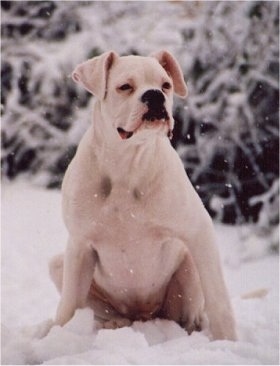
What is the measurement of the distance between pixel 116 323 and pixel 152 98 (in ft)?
2.71

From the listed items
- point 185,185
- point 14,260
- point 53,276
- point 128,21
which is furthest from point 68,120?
point 185,185

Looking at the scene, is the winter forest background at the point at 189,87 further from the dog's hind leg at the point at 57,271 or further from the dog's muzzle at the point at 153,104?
the dog's muzzle at the point at 153,104

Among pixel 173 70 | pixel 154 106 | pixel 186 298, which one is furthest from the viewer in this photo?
pixel 186 298

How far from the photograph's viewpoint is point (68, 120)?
4262 millimetres

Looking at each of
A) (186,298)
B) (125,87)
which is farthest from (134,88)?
(186,298)

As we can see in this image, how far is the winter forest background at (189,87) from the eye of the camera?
158 inches

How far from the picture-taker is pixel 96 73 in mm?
2102

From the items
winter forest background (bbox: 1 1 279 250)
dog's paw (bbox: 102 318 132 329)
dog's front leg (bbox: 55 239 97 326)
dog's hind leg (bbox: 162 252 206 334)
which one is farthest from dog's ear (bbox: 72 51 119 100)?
winter forest background (bbox: 1 1 279 250)

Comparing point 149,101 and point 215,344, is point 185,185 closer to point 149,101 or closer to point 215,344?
point 149,101

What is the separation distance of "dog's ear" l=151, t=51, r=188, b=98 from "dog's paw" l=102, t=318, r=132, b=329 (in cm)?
79

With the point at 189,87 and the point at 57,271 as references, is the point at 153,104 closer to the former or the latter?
the point at 57,271

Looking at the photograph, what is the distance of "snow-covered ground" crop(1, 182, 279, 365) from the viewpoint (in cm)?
201

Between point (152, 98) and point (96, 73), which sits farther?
point (96, 73)

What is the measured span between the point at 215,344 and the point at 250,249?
2.25 metres
